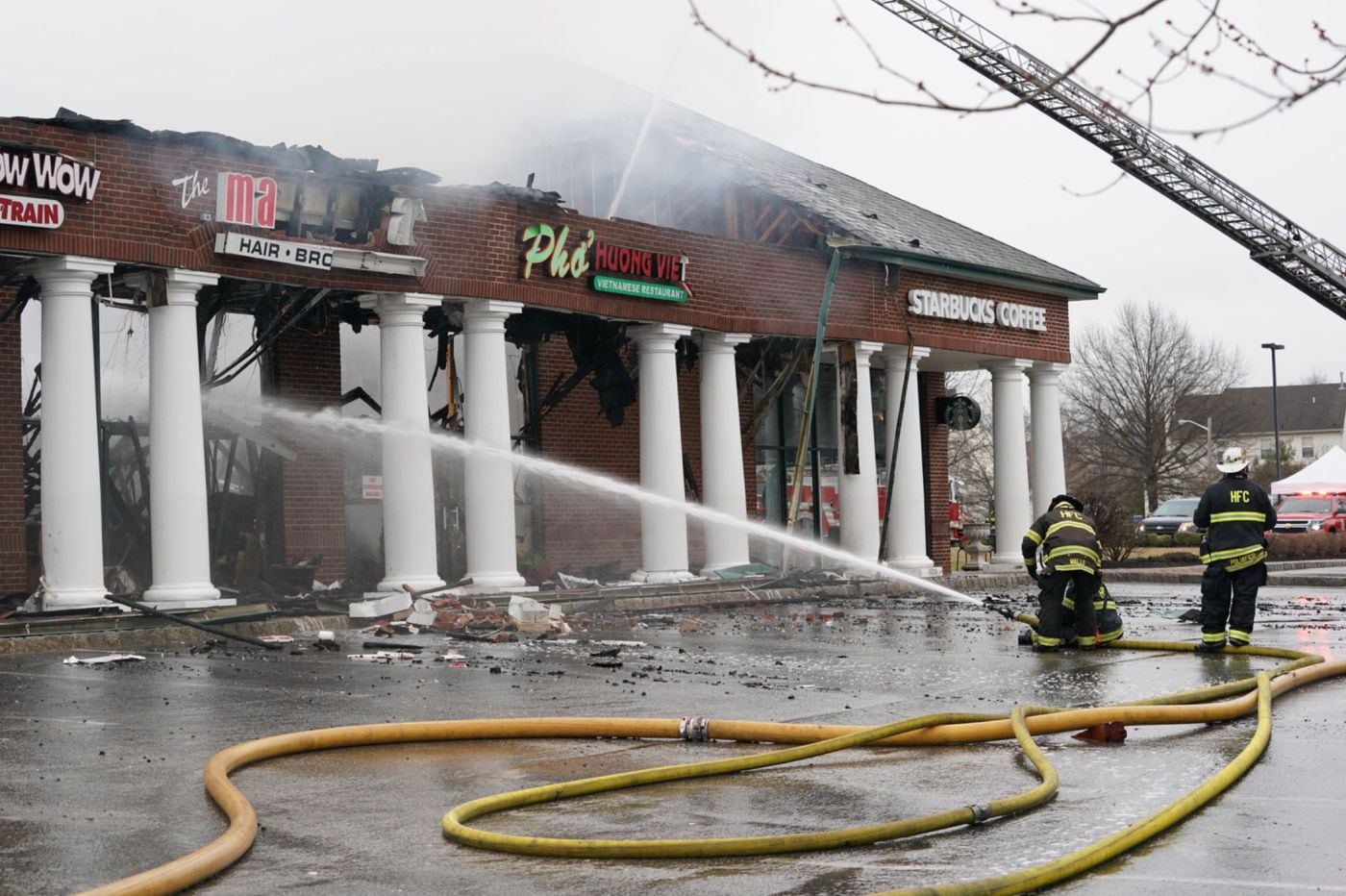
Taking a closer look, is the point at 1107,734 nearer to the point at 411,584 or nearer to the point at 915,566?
the point at 411,584

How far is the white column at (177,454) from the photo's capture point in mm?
16875

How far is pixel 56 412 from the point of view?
52.7 ft

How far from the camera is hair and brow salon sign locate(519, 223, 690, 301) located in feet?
67.5

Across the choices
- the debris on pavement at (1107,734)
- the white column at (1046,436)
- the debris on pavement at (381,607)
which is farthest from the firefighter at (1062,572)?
the white column at (1046,436)

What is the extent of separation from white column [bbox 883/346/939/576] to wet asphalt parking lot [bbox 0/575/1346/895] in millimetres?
12795

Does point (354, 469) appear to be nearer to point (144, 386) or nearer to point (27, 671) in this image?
point (144, 386)

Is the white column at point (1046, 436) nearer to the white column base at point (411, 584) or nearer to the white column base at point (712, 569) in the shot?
the white column base at point (712, 569)

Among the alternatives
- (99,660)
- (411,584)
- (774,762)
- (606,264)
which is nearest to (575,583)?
(411,584)

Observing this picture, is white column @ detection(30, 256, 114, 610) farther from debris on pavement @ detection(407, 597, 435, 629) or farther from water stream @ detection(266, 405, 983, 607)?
water stream @ detection(266, 405, 983, 607)

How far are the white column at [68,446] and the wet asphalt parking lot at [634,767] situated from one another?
2.11 metres

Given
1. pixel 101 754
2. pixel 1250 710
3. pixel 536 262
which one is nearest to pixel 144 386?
pixel 536 262

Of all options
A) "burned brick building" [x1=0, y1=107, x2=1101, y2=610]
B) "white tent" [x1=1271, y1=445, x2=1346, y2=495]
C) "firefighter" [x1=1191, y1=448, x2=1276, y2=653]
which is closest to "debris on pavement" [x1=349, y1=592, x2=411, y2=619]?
"burned brick building" [x1=0, y1=107, x2=1101, y2=610]

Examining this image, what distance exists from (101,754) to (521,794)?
2.79 m

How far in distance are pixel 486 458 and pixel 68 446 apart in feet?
17.8
